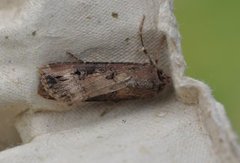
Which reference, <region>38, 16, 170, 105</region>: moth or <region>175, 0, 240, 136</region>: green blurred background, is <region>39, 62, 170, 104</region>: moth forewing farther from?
<region>175, 0, 240, 136</region>: green blurred background

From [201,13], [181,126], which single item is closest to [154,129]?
[181,126]

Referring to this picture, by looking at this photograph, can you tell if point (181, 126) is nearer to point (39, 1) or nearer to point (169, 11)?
point (169, 11)

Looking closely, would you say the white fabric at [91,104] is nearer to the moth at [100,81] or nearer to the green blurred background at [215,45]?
the moth at [100,81]

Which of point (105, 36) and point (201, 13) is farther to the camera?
point (201, 13)

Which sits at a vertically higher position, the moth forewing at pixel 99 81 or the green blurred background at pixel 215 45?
the moth forewing at pixel 99 81

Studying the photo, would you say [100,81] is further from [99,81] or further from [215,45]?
[215,45]

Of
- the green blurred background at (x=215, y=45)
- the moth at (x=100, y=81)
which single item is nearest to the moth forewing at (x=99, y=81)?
the moth at (x=100, y=81)

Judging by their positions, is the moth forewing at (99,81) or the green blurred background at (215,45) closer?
the moth forewing at (99,81)
